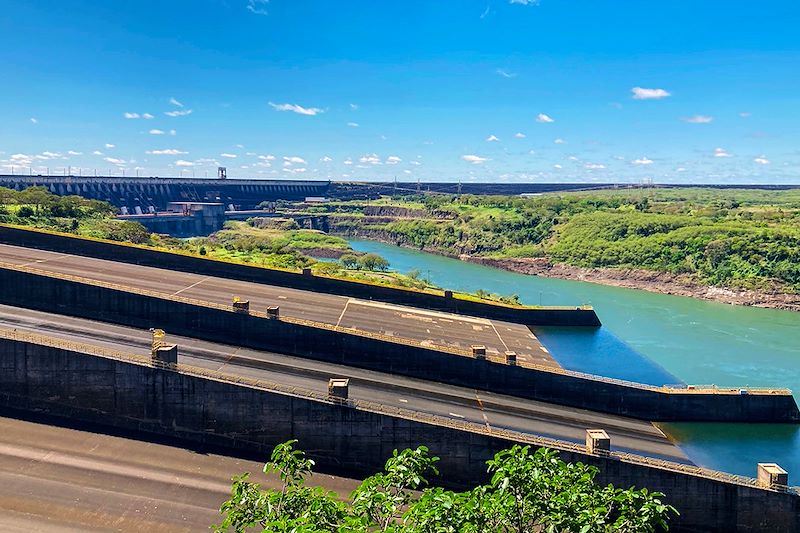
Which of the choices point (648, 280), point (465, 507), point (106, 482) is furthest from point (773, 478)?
point (648, 280)

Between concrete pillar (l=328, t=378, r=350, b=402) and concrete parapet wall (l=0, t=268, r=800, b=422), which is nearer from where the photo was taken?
concrete pillar (l=328, t=378, r=350, b=402)

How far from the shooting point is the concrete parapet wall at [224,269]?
2406 inches

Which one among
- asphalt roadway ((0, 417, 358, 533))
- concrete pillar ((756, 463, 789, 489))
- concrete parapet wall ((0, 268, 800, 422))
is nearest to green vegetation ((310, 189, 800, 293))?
concrete parapet wall ((0, 268, 800, 422))

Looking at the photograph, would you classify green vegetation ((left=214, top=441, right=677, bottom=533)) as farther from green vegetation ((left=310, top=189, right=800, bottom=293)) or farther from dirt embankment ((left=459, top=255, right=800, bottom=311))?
green vegetation ((left=310, top=189, right=800, bottom=293))

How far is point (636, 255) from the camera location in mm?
125812

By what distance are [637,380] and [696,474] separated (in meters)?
26.7

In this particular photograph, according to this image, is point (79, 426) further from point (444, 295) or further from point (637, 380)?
point (637, 380)

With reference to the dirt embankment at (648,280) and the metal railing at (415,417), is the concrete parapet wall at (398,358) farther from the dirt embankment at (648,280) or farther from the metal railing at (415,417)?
the dirt embankment at (648,280)

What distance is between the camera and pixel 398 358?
45844 millimetres

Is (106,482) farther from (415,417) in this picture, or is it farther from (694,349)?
(694,349)

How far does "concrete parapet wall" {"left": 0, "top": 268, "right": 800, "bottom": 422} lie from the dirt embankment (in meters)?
62.0

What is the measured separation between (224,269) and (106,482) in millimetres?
37036

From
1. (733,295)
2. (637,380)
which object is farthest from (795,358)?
(733,295)

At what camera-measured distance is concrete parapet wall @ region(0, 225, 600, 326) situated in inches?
2406
